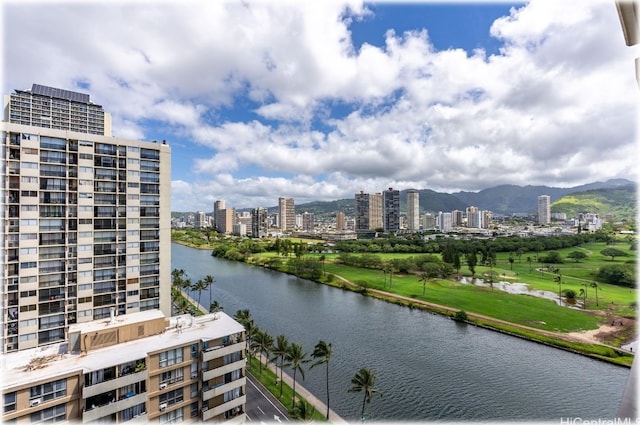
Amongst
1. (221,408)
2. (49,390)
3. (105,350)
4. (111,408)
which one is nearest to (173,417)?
(221,408)

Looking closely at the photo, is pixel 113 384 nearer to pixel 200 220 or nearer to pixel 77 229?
pixel 77 229

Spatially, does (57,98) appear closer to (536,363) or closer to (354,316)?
(354,316)

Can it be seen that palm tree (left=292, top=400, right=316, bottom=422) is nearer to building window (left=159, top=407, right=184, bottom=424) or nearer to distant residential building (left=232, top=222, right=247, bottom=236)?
building window (left=159, top=407, right=184, bottom=424)

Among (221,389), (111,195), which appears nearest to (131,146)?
(111,195)

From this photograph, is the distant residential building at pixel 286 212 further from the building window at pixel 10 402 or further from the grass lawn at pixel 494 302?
the building window at pixel 10 402

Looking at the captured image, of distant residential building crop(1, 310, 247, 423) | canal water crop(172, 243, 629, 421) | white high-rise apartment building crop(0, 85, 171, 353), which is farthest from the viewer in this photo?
canal water crop(172, 243, 629, 421)

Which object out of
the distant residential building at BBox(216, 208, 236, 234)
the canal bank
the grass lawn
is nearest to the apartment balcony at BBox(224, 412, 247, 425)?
the canal bank

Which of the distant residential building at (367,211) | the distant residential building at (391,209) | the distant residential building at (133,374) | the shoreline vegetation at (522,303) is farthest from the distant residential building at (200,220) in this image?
the distant residential building at (133,374)
